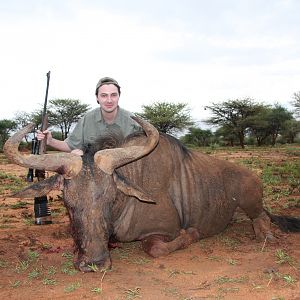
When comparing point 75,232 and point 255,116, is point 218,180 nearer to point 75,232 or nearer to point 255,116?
point 75,232

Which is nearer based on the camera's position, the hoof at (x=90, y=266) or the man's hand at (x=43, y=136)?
the hoof at (x=90, y=266)

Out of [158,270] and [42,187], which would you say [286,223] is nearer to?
[158,270]

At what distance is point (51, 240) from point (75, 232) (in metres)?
1.51

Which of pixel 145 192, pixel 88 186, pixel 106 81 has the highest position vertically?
pixel 106 81

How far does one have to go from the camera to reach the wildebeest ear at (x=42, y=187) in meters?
3.79

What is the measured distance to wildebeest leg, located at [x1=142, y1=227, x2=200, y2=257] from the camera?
4191mm

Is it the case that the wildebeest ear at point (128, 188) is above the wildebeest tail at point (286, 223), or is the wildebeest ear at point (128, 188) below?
above

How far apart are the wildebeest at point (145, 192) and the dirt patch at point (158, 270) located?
17cm

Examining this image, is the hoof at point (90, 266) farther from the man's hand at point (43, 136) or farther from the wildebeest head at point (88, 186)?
the man's hand at point (43, 136)

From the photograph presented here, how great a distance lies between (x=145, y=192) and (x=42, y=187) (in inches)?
35.4

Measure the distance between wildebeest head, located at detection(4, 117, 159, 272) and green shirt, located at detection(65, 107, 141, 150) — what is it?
4.18ft

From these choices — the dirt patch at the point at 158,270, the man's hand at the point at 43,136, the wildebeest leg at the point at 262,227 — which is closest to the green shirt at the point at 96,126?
the man's hand at the point at 43,136

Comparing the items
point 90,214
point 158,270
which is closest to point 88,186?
point 90,214

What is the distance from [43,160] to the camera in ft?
12.1
